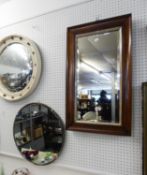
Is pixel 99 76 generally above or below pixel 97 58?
below

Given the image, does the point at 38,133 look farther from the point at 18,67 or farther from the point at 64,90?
the point at 18,67

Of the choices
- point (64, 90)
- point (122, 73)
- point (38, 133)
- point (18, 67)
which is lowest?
point (38, 133)

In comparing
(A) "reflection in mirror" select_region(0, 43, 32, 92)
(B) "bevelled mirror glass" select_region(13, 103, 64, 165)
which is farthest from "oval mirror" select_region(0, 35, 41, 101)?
(B) "bevelled mirror glass" select_region(13, 103, 64, 165)

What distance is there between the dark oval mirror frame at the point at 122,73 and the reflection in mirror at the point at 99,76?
0.03m

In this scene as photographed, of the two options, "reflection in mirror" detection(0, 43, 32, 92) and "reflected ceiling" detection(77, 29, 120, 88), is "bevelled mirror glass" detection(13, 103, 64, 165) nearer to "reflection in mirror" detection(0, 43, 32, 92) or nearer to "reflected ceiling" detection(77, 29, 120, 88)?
"reflection in mirror" detection(0, 43, 32, 92)

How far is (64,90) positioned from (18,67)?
531mm

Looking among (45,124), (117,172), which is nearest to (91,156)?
(117,172)

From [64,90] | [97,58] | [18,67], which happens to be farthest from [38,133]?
[97,58]

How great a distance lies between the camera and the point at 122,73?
4.03ft

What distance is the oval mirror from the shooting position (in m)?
1.61

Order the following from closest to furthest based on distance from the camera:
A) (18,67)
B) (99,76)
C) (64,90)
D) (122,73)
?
(122,73) → (99,76) → (64,90) → (18,67)

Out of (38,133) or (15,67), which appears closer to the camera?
(38,133)

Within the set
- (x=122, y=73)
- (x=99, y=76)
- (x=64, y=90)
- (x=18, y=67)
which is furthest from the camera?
(x=18, y=67)

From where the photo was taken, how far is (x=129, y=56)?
121cm
